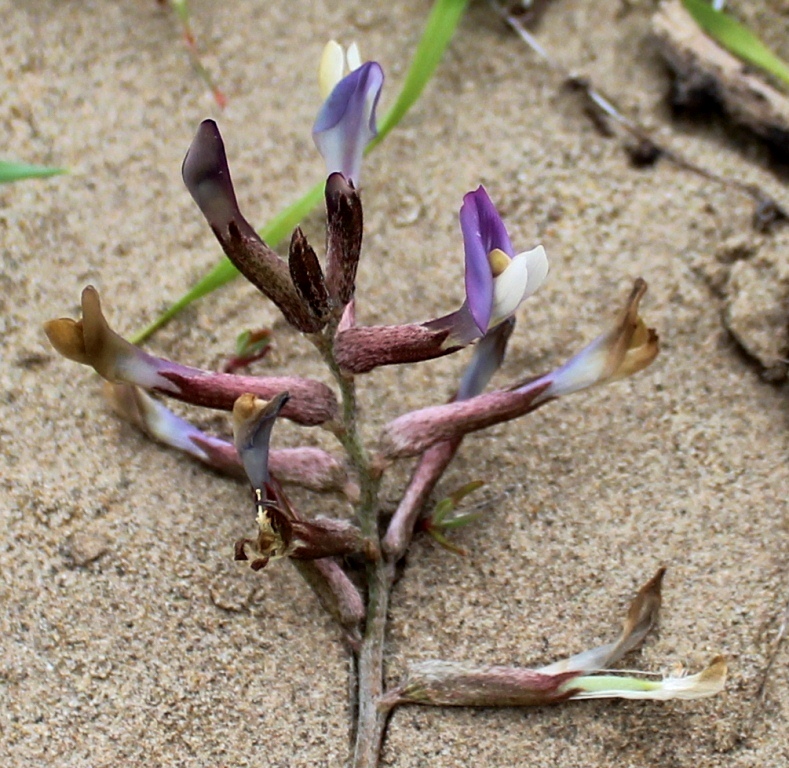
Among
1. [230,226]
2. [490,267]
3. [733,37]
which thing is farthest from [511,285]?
[733,37]

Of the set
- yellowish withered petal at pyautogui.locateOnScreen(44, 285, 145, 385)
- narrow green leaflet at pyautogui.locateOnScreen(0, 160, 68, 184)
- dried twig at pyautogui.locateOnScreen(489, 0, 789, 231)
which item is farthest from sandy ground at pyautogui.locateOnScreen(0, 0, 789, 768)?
yellowish withered petal at pyautogui.locateOnScreen(44, 285, 145, 385)

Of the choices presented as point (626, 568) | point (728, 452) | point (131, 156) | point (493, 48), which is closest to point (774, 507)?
point (728, 452)

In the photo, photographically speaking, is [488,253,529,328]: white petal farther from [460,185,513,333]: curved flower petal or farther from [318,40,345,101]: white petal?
[318,40,345,101]: white petal

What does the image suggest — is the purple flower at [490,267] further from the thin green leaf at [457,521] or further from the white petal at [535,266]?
the thin green leaf at [457,521]

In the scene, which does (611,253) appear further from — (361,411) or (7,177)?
(7,177)

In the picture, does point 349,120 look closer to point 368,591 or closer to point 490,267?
point 490,267

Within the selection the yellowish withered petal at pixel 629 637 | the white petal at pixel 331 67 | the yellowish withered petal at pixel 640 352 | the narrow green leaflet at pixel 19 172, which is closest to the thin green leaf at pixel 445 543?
the yellowish withered petal at pixel 629 637
